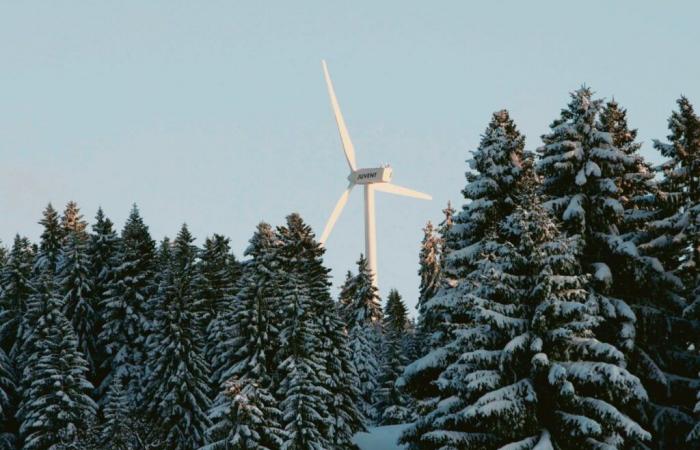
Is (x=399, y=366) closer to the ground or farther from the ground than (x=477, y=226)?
farther from the ground

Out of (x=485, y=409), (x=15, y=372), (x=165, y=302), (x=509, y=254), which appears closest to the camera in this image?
(x=485, y=409)

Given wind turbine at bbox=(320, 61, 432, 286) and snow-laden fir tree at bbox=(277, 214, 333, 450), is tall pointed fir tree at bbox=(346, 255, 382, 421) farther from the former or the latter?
snow-laden fir tree at bbox=(277, 214, 333, 450)

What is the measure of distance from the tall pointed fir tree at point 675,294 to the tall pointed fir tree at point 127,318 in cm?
3850

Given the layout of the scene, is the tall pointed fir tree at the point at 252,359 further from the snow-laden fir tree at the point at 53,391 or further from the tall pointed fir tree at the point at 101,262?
the tall pointed fir tree at the point at 101,262

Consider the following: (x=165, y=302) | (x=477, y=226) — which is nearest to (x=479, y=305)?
(x=477, y=226)

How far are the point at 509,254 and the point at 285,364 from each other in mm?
21869

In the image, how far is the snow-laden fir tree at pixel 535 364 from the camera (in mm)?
36750

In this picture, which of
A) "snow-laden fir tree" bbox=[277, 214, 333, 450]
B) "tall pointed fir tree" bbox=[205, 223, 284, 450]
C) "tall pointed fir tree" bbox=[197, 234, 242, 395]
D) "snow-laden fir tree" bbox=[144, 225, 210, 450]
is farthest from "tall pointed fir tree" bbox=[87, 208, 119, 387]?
"snow-laden fir tree" bbox=[277, 214, 333, 450]

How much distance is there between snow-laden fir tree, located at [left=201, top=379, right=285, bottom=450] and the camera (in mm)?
53219

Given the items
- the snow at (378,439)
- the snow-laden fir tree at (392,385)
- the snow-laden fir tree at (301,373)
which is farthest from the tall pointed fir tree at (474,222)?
the snow-laden fir tree at (392,385)

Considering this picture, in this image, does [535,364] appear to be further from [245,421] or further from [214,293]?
[214,293]

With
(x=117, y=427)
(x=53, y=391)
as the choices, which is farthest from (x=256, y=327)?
(x=53, y=391)

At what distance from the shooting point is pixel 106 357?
80125 mm

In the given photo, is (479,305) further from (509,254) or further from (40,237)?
(40,237)
